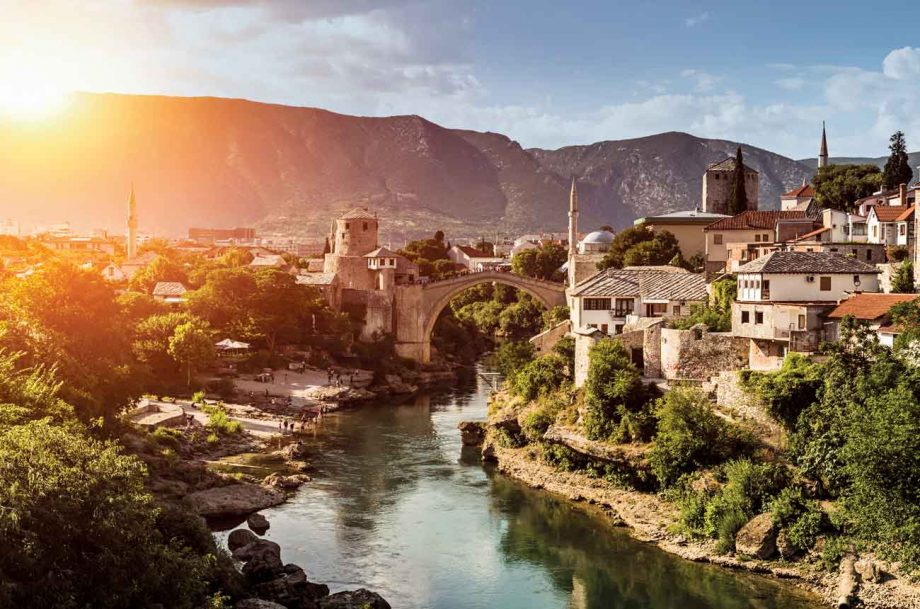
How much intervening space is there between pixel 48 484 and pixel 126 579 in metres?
2.46

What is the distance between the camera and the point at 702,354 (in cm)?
3519

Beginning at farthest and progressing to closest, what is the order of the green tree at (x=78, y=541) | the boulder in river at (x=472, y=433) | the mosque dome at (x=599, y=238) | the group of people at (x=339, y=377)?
the mosque dome at (x=599, y=238) < the group of people at (x=339, y=377) < the boulder in river at (x=472, y=433) < the green tree at (x=78, y=541)

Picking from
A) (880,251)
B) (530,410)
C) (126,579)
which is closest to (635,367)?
(530,410)

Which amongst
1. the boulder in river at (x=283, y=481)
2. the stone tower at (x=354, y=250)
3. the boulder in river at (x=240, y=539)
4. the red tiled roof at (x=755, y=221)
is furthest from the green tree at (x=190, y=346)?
the red tiled roof at (x=755, y=221)

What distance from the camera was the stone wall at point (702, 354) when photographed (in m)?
34.5

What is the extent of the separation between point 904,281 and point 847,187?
22948mm

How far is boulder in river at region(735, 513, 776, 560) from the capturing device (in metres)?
27.2

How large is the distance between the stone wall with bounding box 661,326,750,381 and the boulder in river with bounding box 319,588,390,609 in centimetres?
1547

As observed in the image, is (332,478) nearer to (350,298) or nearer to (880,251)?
(880,251)

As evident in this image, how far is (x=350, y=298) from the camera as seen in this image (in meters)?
71.6

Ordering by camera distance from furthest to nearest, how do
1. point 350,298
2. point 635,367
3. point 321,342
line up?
point 350,298
point 321,342
point 635,367

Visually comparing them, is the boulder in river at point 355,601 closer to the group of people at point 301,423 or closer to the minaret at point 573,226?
the group of people at point 301,423

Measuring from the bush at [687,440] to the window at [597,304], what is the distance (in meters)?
10.8

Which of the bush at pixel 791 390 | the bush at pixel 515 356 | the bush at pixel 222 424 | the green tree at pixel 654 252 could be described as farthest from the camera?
the green tree at pixel 654 252
